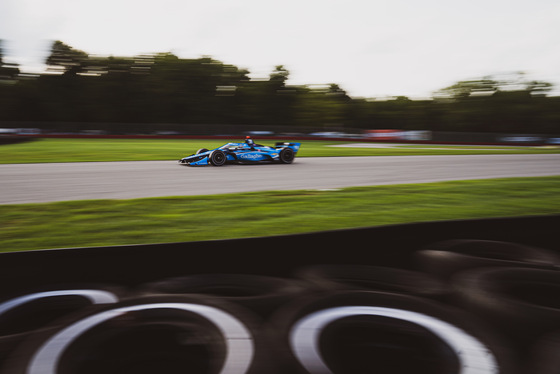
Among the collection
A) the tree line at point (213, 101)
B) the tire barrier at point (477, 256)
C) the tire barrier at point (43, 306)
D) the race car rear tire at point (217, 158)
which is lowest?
the tire barrier at point (43, 306)

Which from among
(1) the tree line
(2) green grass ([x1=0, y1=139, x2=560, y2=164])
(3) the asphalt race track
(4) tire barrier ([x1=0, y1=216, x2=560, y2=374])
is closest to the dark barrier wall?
(4) tire barrier ([x1=0, y1=216, x2=560, y2=374])

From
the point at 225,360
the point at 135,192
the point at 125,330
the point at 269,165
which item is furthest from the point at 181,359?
the point at 269,165

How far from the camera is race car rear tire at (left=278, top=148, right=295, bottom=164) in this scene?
45.9ft

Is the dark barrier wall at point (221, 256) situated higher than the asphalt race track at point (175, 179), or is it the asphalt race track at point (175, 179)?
the dark barrier wall at point (221, 256)

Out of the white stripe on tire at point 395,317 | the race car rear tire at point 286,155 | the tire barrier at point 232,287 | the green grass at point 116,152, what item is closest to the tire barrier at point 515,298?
the white stripe on tire at point 395,317

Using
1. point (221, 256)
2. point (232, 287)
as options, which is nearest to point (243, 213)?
point (221, 256)

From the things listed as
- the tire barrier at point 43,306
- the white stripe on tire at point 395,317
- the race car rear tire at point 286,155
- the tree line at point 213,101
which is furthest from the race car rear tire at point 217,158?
the tree line at point 213,101

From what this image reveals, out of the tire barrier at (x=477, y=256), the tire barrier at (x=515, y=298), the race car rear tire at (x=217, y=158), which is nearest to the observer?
the tire barrier at (x=515, y=298)

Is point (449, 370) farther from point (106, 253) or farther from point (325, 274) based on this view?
point (106, 253)

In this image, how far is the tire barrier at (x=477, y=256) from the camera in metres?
3.51

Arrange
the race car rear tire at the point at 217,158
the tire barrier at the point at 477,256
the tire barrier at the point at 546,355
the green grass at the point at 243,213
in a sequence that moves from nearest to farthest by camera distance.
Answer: the tire barrier at the point at 546,355, the tire barrier at the point at 477,256, the green grass at the point at 243,213, the race car rear tire at the point at 217,158

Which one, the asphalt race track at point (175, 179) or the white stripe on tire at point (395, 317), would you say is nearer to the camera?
the white stripe on tire at point (395, 317)

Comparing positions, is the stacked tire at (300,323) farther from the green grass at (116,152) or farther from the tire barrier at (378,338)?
the green grass at (116,152)

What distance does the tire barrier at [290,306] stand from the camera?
7.22 ft
